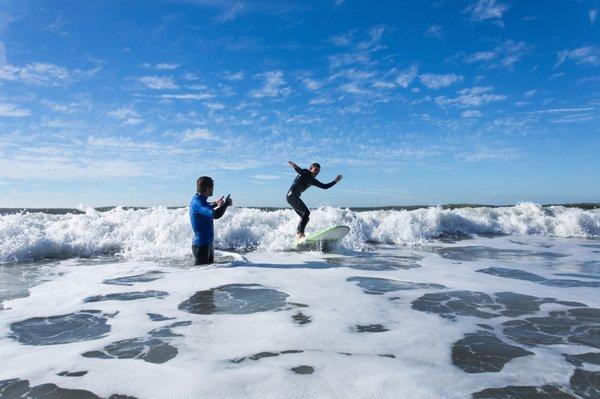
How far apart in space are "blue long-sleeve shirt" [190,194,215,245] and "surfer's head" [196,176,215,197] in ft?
0.27

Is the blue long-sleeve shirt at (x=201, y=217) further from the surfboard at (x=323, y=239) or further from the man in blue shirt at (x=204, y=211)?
the surfboard at (x=323, y=239)

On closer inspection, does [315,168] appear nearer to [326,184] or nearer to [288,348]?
[326,184]

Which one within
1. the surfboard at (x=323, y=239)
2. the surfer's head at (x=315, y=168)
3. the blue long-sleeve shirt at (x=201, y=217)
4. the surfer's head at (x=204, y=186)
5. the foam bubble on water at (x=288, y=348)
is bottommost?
the foam bubble on water at (x=288, y=348)

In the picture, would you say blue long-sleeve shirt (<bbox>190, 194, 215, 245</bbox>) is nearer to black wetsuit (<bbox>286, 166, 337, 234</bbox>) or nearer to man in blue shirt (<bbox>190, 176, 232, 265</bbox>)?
man in blue shirt (<bbox>190, 176, 232, 265</bbox>)

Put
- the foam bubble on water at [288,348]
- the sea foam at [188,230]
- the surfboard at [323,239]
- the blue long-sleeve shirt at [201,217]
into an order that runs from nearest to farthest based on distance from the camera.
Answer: the foam bubble on water at [288,348] → the blue long-sleeve shirt at [201,217] → the surfboard at [323,239] → the sea foam at [188,230]

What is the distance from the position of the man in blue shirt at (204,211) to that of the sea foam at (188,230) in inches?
115

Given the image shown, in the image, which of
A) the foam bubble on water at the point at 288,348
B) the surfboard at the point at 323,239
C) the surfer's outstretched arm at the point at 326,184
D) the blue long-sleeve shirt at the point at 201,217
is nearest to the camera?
the foam bubble on water at the point at 288,348

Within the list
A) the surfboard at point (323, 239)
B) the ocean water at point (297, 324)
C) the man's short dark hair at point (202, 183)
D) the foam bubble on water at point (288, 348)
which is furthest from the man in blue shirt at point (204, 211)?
the surfboard at point (323, 239)

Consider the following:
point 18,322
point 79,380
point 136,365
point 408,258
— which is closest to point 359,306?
point 136,365

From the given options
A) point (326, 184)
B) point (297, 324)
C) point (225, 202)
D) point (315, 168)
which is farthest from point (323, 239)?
point (297, 324)

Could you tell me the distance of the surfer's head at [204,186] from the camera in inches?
331

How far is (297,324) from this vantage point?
500 centimetres

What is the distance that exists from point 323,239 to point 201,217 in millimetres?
4266

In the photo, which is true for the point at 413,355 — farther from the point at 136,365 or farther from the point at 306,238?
the point at 306,238
